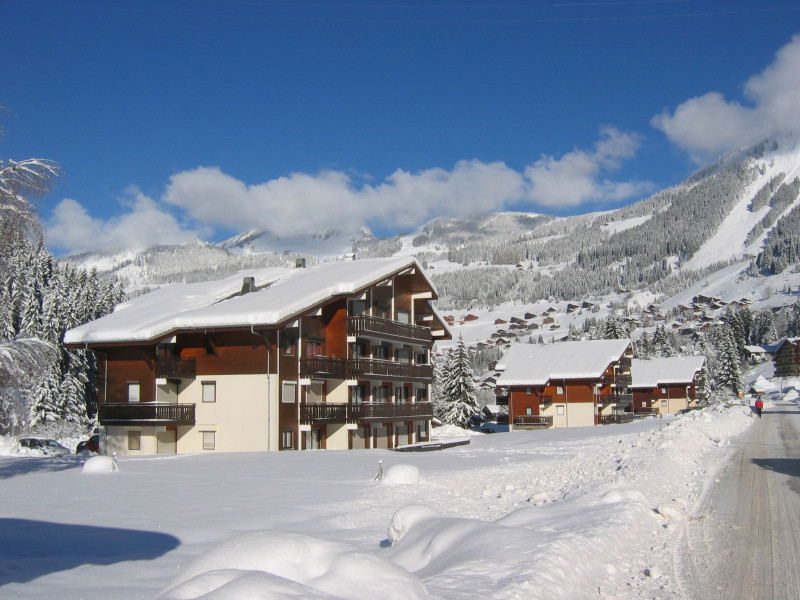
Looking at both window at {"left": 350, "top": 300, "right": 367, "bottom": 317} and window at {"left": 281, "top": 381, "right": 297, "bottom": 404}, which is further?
window at {"left": 350, "top": 300, "right": 367, "bottom": 317}

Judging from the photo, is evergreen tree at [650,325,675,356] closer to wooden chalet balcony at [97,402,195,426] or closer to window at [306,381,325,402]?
window at [306,381,325,402]

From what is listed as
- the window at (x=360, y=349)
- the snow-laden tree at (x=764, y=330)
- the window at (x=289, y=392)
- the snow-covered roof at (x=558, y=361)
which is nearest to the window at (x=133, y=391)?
the window at (x=289, y=392)

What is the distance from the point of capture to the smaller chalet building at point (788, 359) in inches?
5758

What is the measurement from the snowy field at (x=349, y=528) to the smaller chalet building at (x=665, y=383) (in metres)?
78.5

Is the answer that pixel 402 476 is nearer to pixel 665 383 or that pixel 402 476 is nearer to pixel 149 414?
pixel 149 414

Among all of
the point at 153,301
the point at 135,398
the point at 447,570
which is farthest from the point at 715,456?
the point at 153,301

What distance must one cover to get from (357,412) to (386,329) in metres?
5.49

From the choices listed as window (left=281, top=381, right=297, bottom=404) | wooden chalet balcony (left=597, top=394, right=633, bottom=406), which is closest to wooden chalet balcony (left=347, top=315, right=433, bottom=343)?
window (left=281, top=381, right=297, bottom=404)

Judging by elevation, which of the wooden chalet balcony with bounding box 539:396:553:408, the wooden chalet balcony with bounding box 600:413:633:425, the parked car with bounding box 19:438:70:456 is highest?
the wooden chalet balcony with bounding box 539:396:553:408

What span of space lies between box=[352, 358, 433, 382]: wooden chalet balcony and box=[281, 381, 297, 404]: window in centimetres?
433

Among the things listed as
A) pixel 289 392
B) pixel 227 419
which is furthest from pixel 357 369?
pixel 227 419

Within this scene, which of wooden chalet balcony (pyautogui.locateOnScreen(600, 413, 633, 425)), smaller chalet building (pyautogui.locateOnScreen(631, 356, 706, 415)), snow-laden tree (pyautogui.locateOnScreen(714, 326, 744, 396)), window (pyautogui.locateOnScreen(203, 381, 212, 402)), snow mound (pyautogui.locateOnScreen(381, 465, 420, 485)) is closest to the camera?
snow mound (pyautogui.locateOnScreen(381, 465, 420, 485))

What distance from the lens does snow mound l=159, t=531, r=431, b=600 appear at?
6.16 m

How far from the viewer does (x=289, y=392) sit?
35375 millimetres
